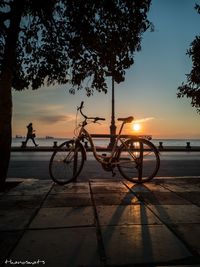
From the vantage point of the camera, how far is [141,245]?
2840 mm

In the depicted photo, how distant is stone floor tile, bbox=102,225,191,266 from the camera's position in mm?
2541

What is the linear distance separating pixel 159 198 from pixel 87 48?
3.79 meters

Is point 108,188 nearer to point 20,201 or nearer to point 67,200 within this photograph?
point 67,200

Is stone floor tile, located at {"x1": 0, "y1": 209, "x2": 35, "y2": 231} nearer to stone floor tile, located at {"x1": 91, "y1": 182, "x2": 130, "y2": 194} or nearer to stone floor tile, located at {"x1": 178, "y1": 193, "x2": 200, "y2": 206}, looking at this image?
stone floor tile, located at {"x1": 91, "y1": 182, "x2": 130, "y2": 194}

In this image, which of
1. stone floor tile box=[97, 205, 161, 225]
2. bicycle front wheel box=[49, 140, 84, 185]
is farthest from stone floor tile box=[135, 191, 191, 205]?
bicycle front wheel box=[49, 140, 84, 185]

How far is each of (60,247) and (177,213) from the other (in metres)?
1.89

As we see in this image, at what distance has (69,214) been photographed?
160 inches

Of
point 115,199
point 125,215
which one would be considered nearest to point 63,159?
point 115,199

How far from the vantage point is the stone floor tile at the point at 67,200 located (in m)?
4.72

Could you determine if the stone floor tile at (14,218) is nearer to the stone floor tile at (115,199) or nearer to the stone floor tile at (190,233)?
the stone floor tile at (115,199)

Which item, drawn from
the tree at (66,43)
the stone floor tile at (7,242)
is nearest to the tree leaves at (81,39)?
the tree at (66,43)

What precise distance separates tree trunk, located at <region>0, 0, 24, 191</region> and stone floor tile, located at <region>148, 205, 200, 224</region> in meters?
3.01

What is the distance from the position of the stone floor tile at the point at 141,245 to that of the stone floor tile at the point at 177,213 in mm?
388

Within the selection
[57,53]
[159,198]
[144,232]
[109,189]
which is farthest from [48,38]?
[144,232]
